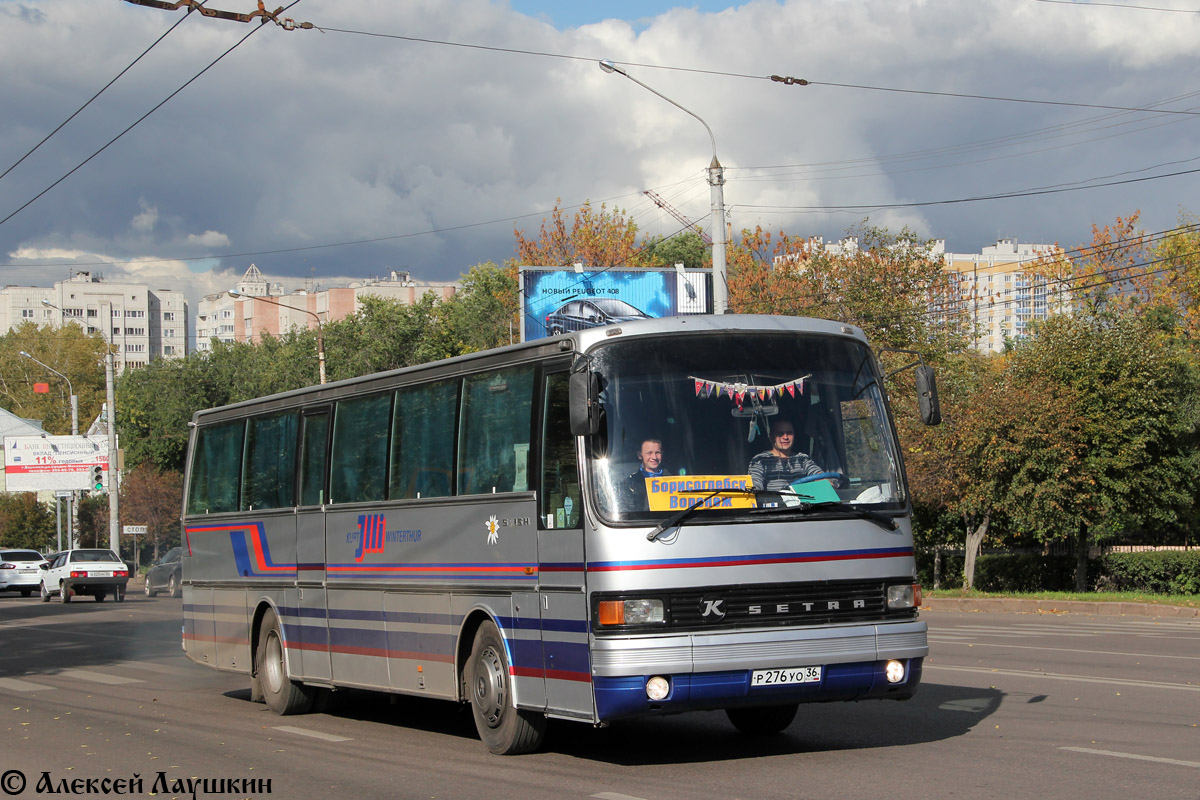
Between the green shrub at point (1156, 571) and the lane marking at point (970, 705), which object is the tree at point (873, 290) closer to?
the green shrub at point (1156, 571)

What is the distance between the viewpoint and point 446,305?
82.0 metres

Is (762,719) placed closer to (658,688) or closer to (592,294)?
(658,688)

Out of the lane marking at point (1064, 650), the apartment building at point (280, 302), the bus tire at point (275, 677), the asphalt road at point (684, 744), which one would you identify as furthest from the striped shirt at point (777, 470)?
the apartment building at point (280, 302)

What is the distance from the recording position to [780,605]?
334 inches

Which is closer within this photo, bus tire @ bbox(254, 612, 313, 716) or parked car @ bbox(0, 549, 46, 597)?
A: bus tire @ bbox(254, 612, 313, 716)

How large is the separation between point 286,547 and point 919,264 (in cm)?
4188

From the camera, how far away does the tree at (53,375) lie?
11975 cm

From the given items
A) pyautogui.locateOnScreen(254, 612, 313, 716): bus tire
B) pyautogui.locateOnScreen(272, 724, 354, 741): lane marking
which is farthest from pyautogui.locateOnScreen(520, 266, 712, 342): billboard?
pyautogui.locateOnScreen(272, 724, 354, 741): lane marking

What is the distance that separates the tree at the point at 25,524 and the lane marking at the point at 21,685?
62964 mm

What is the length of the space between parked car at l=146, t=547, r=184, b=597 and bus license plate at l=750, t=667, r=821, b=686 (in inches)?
1521

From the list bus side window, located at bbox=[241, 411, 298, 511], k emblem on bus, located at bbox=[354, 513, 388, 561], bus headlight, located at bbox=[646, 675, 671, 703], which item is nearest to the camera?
bus headlight, located at bbox=[646, 675, 671, 703]

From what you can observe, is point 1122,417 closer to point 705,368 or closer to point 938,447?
point 938,447

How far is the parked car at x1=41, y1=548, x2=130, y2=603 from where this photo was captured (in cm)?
4131

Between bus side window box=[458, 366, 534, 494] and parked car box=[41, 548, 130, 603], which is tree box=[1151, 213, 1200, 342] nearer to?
parked car box=[41, 548, 130, 603]
